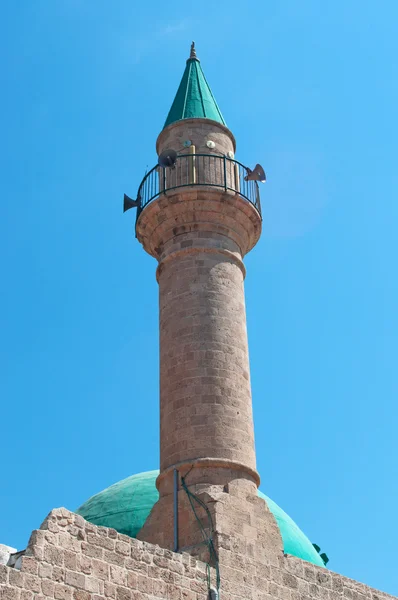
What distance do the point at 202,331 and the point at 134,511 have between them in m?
3.79

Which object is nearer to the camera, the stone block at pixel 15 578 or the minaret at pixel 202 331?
the stone block at pixel 15 578

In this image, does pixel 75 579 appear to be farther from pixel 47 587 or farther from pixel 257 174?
pixel 257 174

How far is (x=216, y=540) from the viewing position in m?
8.63

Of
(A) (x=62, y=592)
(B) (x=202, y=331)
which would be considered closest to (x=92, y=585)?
(A) (x=62, y=592)

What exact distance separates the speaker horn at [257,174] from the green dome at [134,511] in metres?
4.24

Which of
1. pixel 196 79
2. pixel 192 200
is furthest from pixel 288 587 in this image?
pixel 196 79

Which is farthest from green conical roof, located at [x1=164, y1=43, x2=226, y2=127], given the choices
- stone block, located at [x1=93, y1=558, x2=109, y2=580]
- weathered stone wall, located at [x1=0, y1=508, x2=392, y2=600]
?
stone block, located at [x1=93, y1=558, x2=109, y2=580]

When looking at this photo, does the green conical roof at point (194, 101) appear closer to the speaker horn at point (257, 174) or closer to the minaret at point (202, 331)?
the minaret at point (202, 331)

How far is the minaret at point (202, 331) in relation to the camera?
9.24 m

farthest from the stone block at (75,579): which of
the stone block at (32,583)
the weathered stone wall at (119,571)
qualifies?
the stone block at (32,583)

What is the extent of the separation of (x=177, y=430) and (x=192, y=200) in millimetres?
2796

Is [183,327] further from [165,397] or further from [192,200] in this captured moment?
[192,200]

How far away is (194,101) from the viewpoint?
12.0 m

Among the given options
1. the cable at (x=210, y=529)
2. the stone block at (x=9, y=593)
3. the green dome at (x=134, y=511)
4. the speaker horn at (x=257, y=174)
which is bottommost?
the stone block at (x=9, y=593)
